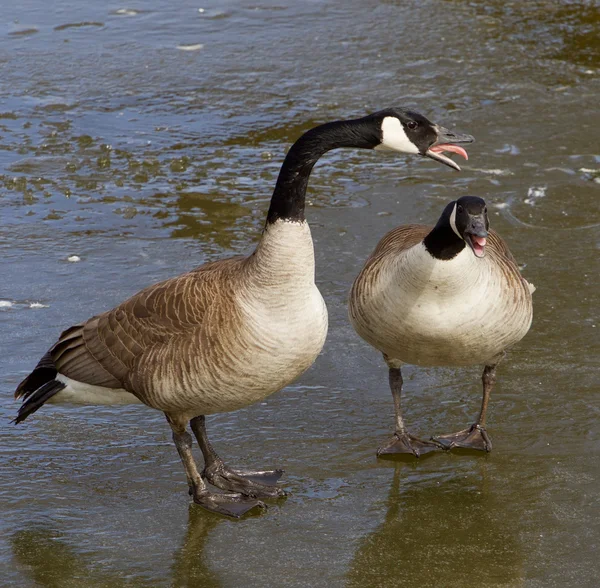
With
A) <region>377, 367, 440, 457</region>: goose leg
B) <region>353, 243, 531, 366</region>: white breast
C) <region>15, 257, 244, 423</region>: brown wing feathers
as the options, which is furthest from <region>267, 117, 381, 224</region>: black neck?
<region>377, 367, 440, 457</region>: goose leg

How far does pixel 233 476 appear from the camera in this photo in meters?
4.61

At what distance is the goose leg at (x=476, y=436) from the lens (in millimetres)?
4910

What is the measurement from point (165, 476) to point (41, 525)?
69 cm

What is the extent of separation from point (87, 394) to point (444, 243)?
5.92ft

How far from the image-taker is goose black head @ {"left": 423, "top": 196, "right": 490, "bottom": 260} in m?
4.43

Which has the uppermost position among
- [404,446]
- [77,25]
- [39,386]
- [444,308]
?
[77,25]

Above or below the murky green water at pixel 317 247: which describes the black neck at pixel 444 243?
above

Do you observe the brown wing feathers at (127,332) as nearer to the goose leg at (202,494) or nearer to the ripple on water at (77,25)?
the goose leg at (202,494)

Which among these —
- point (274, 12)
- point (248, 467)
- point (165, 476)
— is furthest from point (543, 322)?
point (274, 12)

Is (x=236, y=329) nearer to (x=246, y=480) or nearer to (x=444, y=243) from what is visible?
Result: (x=246, y=480)

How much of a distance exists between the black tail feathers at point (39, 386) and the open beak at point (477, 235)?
1.98 metres

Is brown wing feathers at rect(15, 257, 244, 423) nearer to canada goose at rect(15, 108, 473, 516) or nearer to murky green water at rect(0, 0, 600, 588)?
canada goose at rect(15, 108, 473, 516)

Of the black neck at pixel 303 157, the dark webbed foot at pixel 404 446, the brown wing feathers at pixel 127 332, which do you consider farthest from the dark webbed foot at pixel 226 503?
the black neck at pixel 303 157

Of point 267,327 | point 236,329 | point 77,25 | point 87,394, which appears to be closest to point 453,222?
point 267,327
